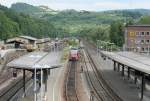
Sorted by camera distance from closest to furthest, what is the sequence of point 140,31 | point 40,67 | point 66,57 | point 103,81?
point 40,67 < point 103,81 < point 66,57 < point 140,31

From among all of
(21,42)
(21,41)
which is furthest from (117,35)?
(21,41)

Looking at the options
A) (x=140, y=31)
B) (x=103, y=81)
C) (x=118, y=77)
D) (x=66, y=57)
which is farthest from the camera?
(x=140, y=31)

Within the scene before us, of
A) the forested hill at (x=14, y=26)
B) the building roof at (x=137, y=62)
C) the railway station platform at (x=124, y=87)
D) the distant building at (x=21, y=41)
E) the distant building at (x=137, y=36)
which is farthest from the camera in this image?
the forested hill at (x=14, y=26)

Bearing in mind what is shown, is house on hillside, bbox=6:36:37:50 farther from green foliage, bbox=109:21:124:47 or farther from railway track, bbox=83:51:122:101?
railway track, bbox=83:51:122:101

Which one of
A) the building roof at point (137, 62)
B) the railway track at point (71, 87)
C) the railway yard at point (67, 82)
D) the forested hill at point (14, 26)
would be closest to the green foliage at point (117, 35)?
the forested hill at point (14, 26)

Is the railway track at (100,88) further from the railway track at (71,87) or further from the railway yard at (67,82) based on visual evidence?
the railway track at (71,87)

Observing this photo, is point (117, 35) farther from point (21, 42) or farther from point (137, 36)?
point (21, 42)

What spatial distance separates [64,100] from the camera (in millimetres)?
43469

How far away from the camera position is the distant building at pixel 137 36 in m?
112

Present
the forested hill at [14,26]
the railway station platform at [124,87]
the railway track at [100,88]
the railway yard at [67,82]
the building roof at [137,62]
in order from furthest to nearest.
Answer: the forested hill at [14,26], the railway station platform at [124,87], the railway track at [100,88], the railway yard at [67,82], the building roof at [137,62]

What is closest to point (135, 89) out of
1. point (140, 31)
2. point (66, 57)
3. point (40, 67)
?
point (40, 67)

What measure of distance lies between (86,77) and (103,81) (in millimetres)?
5553

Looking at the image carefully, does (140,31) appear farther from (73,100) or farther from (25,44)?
(73,100)

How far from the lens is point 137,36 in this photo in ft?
373
